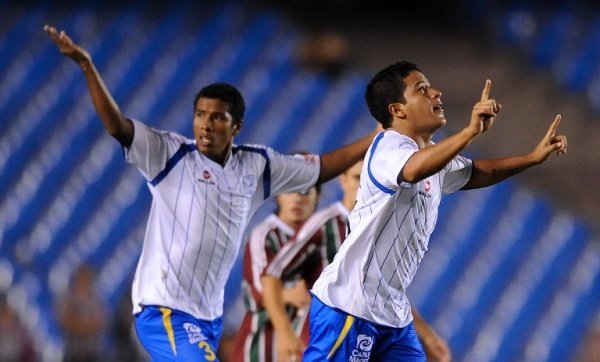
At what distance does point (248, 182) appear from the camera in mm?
5586

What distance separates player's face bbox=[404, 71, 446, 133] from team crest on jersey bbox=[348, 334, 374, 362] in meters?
0.84

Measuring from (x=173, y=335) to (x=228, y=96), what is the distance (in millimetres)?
1138

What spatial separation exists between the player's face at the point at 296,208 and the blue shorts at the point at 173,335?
147 centimetres

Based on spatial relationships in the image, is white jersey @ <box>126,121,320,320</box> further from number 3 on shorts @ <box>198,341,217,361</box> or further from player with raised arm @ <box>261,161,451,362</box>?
player with raised arm @ <box>261,161,451,362</box>

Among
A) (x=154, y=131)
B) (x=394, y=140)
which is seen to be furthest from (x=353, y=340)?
(x=154, y=131)

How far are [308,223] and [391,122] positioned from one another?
168cm

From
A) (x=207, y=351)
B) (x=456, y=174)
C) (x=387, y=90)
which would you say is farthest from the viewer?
(x=207, y=351)

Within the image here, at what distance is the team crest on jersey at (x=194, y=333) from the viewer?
17.2ft

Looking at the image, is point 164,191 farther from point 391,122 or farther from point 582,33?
point 582,33

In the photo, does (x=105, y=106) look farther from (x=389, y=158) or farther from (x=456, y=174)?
(x=456, y=174)

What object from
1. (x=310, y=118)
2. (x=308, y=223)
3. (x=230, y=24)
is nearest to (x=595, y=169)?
(x=310, y=118)

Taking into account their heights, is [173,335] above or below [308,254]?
below

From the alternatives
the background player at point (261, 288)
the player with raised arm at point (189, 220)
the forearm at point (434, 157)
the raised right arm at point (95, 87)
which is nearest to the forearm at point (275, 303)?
the background player at point (261, 288)

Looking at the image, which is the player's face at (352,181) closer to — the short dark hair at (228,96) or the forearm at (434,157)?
the short dark hair at (228,96)
